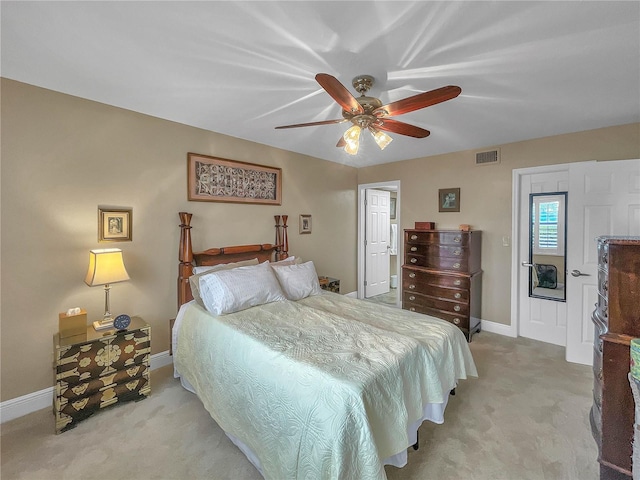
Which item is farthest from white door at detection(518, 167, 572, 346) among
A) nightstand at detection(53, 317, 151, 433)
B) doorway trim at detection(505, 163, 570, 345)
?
nightstand at detection(53, 317, 151, 433)

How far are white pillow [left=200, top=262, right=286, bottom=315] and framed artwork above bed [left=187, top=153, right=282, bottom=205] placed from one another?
1.05 m

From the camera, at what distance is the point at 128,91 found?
7.38 ft

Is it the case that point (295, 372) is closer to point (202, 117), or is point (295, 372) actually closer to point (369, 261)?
point (202, 117)

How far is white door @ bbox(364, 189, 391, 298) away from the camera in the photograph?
534cm

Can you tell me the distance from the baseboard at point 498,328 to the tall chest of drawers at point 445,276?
5.1 inches

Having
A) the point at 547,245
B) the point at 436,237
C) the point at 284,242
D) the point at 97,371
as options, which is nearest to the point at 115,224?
the point at 97,371

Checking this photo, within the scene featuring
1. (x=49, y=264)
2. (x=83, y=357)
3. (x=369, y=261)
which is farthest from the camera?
(x=369, y=261)

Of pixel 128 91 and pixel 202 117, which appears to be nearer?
pixel 128 91

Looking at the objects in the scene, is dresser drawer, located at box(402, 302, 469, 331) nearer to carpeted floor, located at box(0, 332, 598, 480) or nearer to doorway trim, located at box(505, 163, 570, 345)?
doorway trim, located at box(505, 163, 570, 345)

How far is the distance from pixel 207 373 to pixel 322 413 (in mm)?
1156

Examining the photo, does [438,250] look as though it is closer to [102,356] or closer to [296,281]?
[296,281]

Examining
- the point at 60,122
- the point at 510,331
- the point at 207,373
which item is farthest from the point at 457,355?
the point at 60,122

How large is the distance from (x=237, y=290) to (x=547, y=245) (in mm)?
3682

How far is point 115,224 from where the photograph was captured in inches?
99.3
